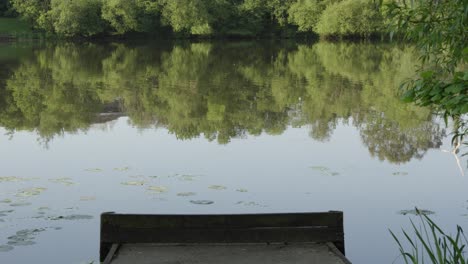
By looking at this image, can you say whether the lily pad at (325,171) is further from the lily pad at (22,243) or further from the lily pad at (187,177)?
the lily pad at (22,243)

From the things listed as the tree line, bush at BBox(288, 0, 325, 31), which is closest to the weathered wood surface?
the tree line

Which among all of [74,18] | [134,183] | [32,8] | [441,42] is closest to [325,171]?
[134,183]

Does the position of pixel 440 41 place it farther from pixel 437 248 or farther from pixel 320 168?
pixel 320 168

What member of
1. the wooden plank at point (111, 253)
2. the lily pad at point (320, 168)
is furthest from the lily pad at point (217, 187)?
the wooden plank at point (111, 253)

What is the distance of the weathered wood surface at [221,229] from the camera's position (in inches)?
232

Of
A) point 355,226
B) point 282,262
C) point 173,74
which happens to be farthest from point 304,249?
point 173,74

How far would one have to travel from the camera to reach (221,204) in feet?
30.7

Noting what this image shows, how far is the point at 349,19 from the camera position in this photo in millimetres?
63250

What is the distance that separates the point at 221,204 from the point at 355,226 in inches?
77.4

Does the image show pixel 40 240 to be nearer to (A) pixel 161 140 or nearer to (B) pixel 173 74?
(A) pixel 161 140

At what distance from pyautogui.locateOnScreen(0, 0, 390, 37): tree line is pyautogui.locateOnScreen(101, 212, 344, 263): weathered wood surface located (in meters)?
56.9

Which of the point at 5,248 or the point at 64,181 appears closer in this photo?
the point at 5,248

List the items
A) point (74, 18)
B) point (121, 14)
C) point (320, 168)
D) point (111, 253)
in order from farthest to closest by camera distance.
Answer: point (121, 14), point (74, 18), point (320, 168), point (111, 253)

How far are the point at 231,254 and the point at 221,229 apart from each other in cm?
25
